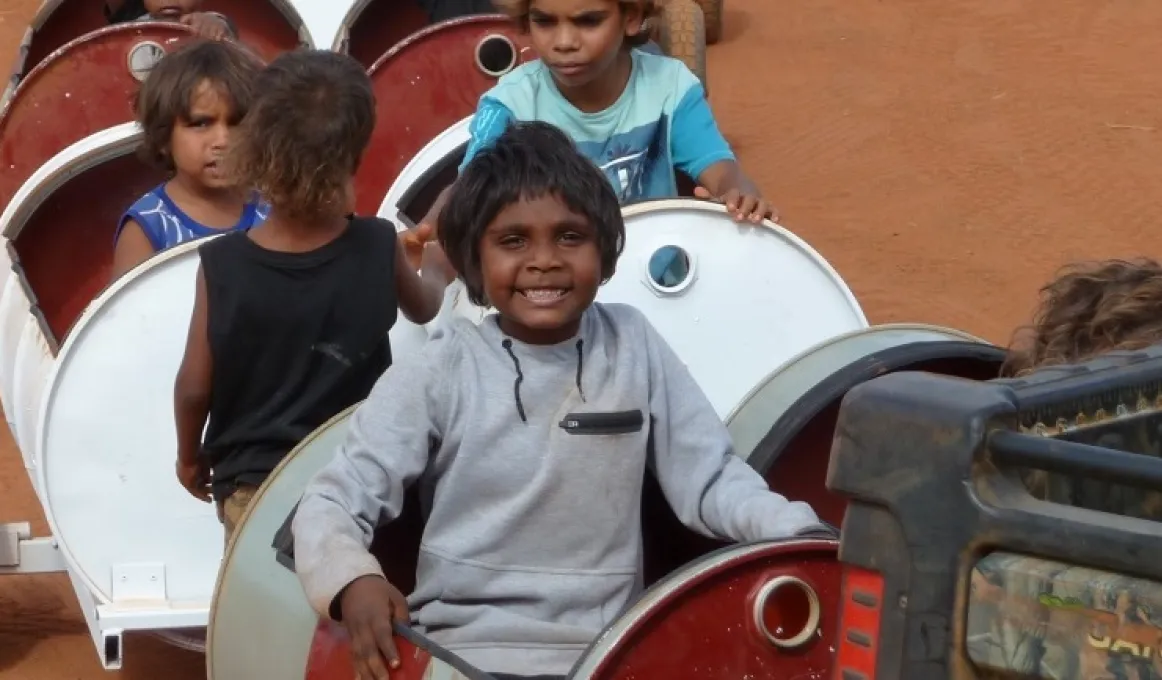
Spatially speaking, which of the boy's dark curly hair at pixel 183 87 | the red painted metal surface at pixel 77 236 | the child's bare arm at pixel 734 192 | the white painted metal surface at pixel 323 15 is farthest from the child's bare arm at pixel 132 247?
the white painted metal surface at pixel 323 15

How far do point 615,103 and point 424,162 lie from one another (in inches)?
31.3

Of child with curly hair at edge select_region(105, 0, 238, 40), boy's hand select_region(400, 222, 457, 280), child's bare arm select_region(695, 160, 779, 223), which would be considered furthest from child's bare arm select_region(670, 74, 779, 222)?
child with curly hair at edge select_region(105, 0, 238, 40)

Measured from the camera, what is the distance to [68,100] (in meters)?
5.48

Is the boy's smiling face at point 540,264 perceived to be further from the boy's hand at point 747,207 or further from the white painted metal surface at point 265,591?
the boy's hand at point 747,207

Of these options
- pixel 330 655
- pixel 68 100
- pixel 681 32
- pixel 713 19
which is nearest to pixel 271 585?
pixel 330 655

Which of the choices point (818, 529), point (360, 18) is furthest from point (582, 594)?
point (360, 18)

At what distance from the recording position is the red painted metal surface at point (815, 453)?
10.5 ft

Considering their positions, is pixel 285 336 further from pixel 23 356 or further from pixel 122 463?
pixel 23 356

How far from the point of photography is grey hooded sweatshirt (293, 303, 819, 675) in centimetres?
267

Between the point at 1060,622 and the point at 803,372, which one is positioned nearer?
the point at 1060,622

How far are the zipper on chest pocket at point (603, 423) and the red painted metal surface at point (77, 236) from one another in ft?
8.31

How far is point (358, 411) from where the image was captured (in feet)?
9.14

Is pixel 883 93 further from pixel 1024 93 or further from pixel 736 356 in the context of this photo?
pixel 736 356

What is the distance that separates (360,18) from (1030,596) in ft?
18.5
